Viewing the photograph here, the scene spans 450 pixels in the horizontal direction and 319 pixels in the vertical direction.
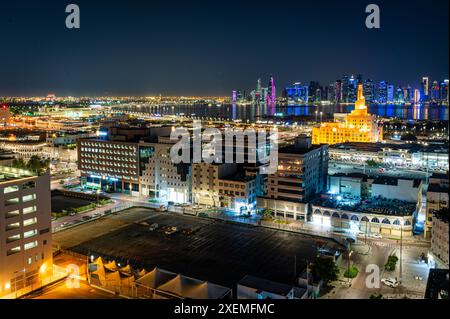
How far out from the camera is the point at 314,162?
1552cm

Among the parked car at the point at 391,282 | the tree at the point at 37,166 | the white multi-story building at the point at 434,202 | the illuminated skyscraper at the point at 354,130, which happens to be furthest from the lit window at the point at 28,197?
the illuminated skyscraper at the point at 354,130

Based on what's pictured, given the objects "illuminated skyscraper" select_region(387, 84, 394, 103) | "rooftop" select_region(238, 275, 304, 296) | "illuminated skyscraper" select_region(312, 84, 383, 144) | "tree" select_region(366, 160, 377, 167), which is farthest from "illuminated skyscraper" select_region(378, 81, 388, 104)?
"rooftop" select_region(238, 275, 304, 296)

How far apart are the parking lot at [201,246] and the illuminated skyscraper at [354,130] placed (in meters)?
16.6

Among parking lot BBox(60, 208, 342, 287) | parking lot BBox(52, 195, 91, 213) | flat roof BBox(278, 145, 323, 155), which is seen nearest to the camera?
parking lot BBox(60, 208, 342, 287)

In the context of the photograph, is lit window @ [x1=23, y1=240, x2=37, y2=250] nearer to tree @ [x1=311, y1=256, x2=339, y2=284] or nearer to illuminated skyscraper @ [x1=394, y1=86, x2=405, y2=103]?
tree @ [x1=311, y1=256, x2=339, y2=284]

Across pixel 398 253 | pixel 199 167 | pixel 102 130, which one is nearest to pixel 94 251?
pixel 199 167

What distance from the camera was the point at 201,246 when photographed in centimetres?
1170

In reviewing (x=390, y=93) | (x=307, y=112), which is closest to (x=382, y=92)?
(x=390, y=93)

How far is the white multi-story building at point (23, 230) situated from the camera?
820 centimetres

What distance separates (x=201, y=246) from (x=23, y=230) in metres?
4.76

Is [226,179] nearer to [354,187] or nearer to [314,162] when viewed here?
[314,162]

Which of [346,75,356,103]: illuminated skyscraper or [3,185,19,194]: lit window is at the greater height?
[346,75,356,103]: illuminated skyscraper

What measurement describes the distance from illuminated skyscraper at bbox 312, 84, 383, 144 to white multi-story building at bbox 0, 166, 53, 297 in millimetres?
22286

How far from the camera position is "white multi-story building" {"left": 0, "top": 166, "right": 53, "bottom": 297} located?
26.9 ft
